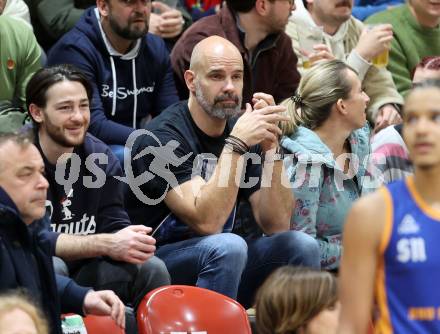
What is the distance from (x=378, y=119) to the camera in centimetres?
593

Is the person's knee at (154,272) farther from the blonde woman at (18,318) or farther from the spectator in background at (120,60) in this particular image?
the blonde woman at (18,318)

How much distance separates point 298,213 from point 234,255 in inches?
19.5

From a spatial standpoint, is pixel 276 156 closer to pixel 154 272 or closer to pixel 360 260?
pixel 154 272

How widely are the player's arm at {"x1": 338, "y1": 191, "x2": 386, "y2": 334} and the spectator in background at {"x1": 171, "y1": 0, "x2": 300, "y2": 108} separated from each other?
10.1 ft

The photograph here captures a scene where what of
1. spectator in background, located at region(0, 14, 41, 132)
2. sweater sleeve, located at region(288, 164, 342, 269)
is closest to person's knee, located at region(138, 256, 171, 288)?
sweater sleeve, located at region(288, 164, 342, 269)

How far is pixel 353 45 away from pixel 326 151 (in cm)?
159

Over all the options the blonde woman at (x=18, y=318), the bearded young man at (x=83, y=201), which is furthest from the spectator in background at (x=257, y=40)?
the blonde woman at (x=18, y=318)

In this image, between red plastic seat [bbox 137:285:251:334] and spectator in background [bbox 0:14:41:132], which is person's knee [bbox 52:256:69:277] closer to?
red plastic seat [bbox 137:285:251:334]

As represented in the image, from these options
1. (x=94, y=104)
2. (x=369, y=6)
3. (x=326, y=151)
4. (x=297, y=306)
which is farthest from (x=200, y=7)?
(x=297, y=306)

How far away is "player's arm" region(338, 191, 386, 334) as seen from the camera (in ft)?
8.34

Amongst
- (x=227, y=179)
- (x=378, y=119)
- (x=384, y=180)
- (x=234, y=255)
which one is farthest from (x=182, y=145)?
(x=378, y=119)

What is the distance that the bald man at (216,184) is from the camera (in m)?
4.58

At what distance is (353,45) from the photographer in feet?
20.6

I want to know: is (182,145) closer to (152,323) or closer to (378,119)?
(152,323)
